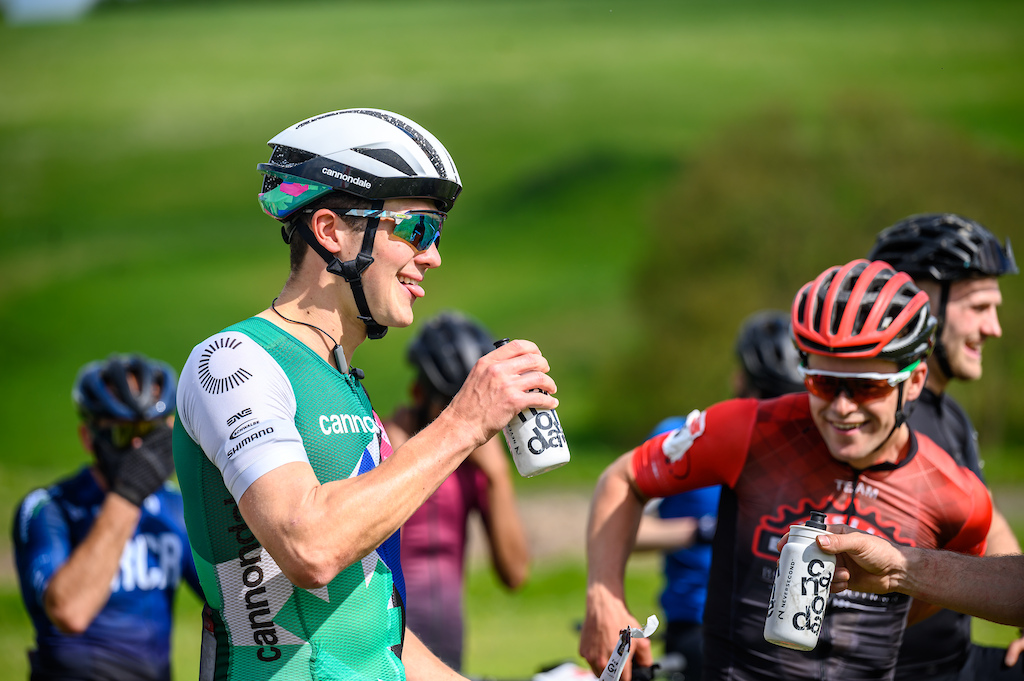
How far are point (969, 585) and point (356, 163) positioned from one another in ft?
8.73

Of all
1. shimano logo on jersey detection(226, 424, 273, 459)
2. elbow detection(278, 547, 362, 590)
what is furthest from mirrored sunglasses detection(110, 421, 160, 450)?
elbow detection(278, 547, 362, 590)

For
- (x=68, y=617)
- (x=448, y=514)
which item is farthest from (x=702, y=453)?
(x=68, y=617)

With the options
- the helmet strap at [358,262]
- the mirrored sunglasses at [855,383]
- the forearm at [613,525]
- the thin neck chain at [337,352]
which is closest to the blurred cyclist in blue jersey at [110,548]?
the forearm at [613,525]

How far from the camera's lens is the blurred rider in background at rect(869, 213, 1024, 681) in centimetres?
475

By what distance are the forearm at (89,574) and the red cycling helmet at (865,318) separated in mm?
3820

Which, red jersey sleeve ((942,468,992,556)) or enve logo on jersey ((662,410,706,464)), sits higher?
enve logo on jersey ((662,410,706,464))

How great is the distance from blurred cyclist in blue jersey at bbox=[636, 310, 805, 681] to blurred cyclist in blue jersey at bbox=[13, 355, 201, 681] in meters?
2.88

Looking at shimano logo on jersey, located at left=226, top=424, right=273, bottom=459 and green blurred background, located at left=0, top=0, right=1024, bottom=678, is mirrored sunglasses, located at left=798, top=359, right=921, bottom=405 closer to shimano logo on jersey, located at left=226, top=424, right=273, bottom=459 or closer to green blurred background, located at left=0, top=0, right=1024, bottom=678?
shimano logo on jersey, located at left=226, top=424, right=273, bottom=459

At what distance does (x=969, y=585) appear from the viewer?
3.66 metres

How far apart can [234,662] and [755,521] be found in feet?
7.18

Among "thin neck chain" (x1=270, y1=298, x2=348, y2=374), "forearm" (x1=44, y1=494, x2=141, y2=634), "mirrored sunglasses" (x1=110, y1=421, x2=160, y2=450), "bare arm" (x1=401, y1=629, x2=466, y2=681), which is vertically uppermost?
"thin neck chain" (x1=270, y1=298, x2=348, y2=374)

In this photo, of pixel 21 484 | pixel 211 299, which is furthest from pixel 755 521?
pixel 211 299

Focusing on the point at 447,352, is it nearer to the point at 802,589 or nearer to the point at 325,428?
the point at 325,428

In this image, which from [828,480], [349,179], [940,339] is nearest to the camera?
[349,179]
